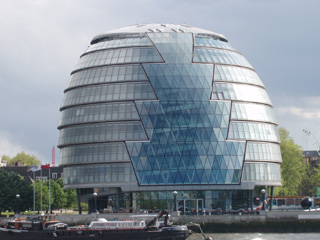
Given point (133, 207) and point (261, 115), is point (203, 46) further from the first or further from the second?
point (133, 207)

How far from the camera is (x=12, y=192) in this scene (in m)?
122

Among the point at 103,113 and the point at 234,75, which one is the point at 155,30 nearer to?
the point at 234,75

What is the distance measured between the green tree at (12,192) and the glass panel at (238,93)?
38.8m

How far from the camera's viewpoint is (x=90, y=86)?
110 meters

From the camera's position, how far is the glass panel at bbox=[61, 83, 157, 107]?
348ft

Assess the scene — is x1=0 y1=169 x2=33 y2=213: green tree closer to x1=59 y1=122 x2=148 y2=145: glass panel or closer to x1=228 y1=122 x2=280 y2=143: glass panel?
x1=59 y1=122 x2=148 y2=145: glass panel

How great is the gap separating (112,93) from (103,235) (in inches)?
1401

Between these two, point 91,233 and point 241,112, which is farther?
point 241,112

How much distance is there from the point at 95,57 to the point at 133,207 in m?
23.7

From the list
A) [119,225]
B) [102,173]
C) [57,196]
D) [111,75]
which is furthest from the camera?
[57,196]

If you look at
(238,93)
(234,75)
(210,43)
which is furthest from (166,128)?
(210,43)

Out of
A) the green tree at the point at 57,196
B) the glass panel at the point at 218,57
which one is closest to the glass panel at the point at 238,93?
the glass panel at the point at 218,57

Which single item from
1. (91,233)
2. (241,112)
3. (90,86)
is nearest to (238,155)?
(241,112)

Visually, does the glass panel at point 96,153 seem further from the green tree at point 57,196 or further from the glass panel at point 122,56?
the green tree at point 57,196
